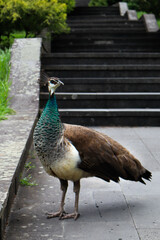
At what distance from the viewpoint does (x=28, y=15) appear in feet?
31.6

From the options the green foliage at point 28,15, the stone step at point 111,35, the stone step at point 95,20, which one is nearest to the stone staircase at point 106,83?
the stone step at point 111,35

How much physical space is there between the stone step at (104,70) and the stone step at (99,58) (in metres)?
0.74

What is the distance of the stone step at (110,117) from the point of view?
7.64 meters

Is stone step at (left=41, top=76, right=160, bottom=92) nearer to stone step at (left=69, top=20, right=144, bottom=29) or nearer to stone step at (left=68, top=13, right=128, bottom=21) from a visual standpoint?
stone step at (left=69, top=20, right=144, bottom=29)

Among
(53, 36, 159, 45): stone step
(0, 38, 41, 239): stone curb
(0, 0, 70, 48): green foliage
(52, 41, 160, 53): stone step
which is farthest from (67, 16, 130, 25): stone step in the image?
(0, 38, 41, 239): stone curb

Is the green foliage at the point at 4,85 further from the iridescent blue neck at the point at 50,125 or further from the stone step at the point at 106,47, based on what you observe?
the stone step at the point at 106,47

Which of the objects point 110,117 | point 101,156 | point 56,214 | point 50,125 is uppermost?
point 50,125

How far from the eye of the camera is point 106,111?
7.64 m

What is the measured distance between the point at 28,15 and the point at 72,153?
6.85m

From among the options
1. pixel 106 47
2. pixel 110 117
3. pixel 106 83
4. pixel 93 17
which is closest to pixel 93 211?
pixel 110 117

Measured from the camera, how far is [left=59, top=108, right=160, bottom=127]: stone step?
764 centimetres

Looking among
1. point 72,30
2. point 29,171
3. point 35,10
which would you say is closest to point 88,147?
point 29,171

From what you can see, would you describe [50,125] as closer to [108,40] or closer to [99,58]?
[99,58]

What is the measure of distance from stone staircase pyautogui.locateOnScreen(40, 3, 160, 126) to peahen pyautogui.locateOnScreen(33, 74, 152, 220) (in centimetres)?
391
